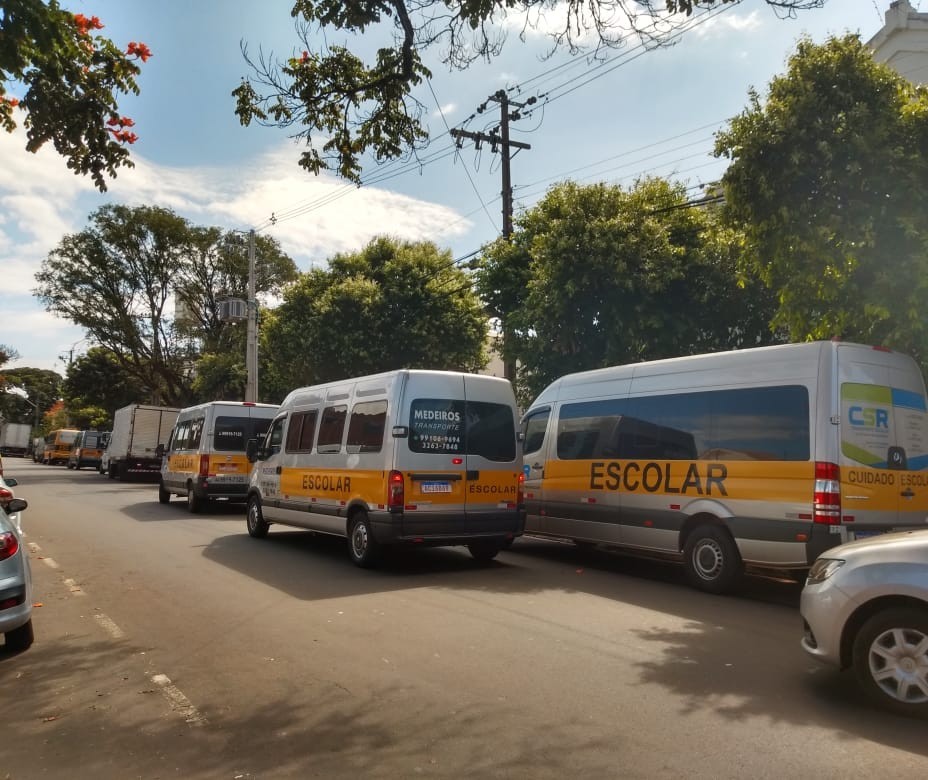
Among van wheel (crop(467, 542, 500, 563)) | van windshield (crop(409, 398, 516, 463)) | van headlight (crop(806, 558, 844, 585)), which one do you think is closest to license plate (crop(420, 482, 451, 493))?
van windshield (crop(409, 398, 516, 463))

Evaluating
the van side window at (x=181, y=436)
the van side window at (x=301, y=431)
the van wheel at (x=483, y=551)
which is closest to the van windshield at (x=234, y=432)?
the van side window at (x=181, y=436)

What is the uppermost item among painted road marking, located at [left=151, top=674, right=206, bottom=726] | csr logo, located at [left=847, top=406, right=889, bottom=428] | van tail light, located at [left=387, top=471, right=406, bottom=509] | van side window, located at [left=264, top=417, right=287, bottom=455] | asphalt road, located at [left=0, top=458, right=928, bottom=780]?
csr logo, located at [left=847, top=406, right=889, bottom=428]

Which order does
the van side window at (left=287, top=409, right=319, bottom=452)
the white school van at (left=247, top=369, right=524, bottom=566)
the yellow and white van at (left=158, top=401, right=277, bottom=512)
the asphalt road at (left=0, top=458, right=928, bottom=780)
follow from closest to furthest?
the asphalt road at (left=0, top=458, right=928, bottom=780) < the white school van at (left=247, top=369, right=524, bottom=566) < the van side window at (left=287, top=409, right=319, bottom=452) < the yellow and white van at (left=158, top=401, right=277, bottom=512)

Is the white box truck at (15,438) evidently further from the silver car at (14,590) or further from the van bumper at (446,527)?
the silver car at (14,590)

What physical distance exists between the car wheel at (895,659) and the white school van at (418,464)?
544 cm

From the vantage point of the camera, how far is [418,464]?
30.8 ft

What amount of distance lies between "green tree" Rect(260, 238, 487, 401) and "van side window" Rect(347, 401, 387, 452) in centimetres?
1478

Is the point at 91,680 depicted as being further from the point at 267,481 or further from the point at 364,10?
the point at 267,481

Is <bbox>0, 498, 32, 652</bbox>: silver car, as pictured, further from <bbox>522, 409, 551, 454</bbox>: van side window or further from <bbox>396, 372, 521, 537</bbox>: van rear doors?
<bbox>522, 409, 551, 454</bbox>: van side window

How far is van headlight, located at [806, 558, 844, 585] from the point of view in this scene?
4.94m

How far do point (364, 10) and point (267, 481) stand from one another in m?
7.61

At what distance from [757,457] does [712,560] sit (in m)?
1.24

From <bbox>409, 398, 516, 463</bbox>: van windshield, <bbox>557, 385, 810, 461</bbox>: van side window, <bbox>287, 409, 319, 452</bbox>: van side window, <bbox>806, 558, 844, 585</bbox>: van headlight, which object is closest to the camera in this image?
<bbox>806, 558, 844, 585</bbox>: van headlight

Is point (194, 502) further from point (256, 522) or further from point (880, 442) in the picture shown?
point (880, 442)
